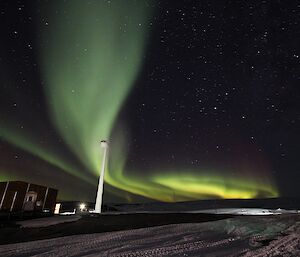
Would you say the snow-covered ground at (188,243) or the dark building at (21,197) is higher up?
the dark building at (21,197)

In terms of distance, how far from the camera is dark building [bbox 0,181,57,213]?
25.1 meters

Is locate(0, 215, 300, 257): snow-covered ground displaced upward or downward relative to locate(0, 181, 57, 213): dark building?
downward

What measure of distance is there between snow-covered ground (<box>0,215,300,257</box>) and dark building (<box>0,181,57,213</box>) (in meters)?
21.0

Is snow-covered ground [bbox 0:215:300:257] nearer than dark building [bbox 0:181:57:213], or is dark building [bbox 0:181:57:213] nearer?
snow-covered ground [bbox 0:215:300:257]

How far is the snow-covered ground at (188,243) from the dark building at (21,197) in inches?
827

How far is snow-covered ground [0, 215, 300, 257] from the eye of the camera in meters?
5.06

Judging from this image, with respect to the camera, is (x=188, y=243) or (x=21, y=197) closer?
(x=188, y=243)

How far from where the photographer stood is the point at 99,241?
275 inches

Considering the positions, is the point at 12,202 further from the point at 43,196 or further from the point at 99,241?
the point at 99,241

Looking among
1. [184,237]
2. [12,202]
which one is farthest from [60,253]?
[12,202]

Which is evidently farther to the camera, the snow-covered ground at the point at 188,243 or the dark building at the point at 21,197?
the dark building at the point at 21,197

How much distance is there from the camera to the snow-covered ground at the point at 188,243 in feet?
16.6

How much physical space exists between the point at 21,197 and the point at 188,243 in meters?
24.2

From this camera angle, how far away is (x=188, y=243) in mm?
6082
